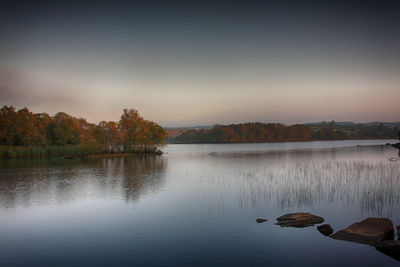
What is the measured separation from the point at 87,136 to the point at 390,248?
74.5 metres

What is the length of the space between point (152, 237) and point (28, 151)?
70.7 m

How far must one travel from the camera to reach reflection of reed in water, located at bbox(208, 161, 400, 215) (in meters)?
17.2

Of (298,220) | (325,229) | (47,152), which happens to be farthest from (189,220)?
(47,152)

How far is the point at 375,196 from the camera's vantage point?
18219 millimetres

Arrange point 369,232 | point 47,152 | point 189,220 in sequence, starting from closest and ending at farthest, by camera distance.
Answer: point 369,232 < point 189,220 < point 47,152

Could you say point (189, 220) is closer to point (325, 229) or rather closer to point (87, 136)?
point (325, 229)

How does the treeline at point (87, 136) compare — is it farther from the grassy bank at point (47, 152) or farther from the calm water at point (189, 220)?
the calm water at point (189, 220)

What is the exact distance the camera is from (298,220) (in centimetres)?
1335

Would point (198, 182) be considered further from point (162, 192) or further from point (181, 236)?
point (181, 236)

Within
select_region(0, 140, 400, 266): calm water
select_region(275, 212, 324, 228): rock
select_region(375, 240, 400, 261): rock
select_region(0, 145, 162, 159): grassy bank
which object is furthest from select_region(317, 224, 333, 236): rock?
select_region(0, 145, 162, 159): grassy bank

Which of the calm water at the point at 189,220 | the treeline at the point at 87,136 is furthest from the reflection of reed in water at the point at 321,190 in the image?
the treeline at the point at 87,136

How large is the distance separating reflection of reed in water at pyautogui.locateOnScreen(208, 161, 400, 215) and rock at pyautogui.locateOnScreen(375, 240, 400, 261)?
Result: 5711 mm

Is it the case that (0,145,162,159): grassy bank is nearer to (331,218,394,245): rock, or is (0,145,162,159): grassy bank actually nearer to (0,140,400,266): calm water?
(0,140,400,266): calm water

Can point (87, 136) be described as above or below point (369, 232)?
above
